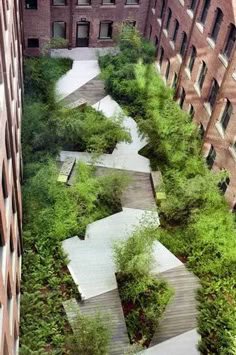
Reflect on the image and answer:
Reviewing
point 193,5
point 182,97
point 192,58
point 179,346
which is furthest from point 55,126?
point 179,346

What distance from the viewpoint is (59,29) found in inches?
1423

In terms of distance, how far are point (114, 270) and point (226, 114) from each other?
434 inches

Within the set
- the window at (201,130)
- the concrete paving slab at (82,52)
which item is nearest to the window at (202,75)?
the window at (201,130)

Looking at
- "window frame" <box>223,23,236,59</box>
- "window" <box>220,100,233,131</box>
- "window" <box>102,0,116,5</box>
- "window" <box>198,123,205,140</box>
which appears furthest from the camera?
"window" <box>102,0,116,5</box>

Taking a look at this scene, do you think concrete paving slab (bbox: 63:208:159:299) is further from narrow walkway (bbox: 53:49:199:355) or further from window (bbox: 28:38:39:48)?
window (bbox: 28:38:39:48)

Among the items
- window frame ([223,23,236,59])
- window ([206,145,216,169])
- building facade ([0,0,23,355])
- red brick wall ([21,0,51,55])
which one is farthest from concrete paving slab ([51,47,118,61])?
building facade ([0,0,23,355])

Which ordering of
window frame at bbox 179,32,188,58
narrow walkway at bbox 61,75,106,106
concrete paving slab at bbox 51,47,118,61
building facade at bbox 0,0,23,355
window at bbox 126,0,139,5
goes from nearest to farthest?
building facade at bbox 0,0,23,355 → window frame at bbox 179,32,188,58 → narrow walkway at bbox 61,75,106,106 → window at bbox 126,0,139,5 → concrete paving slab at bbox 51,47,118,61

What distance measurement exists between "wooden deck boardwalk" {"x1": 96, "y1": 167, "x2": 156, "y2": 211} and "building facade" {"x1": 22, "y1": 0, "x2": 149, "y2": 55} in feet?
45.4

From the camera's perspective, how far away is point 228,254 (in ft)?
74.7

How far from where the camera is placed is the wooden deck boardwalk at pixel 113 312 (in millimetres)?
A: 20062

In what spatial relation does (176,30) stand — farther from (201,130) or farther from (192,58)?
(201,130)

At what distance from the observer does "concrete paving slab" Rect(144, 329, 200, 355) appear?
20078 mm

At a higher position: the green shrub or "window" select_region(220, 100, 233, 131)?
"window" select_region(220, 100, 233, 131)

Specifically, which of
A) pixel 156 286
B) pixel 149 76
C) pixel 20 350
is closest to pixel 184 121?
pixel 149 76
